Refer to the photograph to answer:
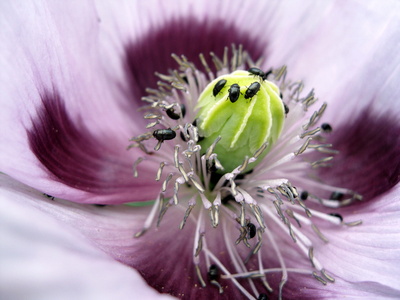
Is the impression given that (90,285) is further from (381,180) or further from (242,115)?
(381,180)

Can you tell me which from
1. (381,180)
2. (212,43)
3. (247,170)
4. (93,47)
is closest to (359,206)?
(381,180)

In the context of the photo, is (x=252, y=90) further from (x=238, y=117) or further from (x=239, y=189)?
(x=239, y=189)

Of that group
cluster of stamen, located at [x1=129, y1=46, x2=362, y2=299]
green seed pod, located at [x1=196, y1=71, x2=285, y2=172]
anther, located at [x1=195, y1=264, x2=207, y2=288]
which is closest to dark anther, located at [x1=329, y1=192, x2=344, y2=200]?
cluster of stamen, located at [x1=129, y1=46, x2=362, y2=299]

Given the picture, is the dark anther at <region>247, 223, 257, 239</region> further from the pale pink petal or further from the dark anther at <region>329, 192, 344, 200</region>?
the pale pink petal

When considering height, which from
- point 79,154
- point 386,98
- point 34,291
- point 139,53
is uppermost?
point 386,98

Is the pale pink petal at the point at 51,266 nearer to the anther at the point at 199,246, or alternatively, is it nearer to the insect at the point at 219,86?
the anther at the point at 199,246

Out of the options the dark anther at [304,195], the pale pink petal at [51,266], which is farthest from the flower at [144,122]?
the dark anther at [304,195]

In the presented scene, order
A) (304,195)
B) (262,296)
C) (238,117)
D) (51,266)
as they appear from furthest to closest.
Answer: (304,195), (238,117), (262,296), (51,266)

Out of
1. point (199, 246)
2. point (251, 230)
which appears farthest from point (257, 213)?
point (199, 246)
